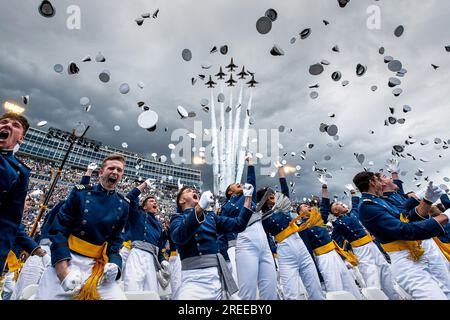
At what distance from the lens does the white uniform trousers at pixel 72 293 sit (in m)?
2.85

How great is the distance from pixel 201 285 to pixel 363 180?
3.69 metres

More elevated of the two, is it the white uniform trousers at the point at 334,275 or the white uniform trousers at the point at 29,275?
the white uniform trousers at the point at 334,275

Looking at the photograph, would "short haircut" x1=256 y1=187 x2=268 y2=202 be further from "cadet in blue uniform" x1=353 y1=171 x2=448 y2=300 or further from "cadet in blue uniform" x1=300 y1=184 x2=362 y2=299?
"cadet in blue uniform" x1=353 y1=171 x2=448 y2=300

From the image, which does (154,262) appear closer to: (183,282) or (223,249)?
(223,249)

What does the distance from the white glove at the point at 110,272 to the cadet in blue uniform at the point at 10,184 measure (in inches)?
41.1

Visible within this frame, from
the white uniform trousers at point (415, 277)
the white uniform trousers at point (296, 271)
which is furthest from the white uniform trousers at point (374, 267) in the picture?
the white uniform trousers at point (415, 277)

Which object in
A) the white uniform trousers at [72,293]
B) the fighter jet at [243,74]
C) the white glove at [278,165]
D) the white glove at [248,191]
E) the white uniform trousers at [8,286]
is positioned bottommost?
the white uniform trousers at [8,286]

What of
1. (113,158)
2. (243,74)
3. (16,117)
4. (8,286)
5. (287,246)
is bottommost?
(8,286)

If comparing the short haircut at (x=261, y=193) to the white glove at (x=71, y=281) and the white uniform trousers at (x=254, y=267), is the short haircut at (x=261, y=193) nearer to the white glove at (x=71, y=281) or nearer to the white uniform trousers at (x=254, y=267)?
the white uniform trousers at (x=254, y=267)

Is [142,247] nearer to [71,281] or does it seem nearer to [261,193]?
[261,193]

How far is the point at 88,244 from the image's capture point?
127 inches

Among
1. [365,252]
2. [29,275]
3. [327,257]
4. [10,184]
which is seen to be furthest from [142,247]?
[365,252]

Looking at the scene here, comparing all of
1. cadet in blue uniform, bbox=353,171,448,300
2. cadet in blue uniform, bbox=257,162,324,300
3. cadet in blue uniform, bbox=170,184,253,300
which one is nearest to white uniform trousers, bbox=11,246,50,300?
cadet in blue uniform, bbox=170,184,253,300
